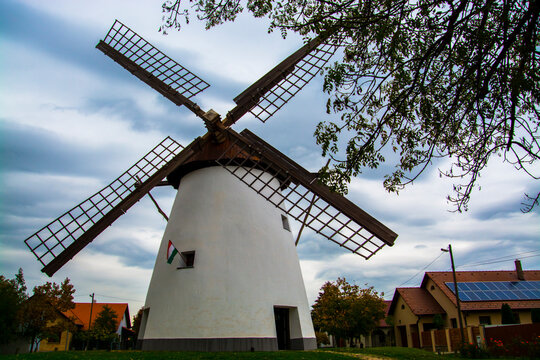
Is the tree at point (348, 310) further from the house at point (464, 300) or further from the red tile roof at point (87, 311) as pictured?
the red tile roof at point (87, 311)

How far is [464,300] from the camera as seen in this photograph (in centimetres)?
2548

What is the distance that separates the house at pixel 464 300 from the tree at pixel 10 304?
77.1 ft

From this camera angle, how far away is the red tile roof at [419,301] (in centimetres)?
2744

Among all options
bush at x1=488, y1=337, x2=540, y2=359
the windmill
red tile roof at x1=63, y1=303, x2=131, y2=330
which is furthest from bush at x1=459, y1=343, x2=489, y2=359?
red tile roof at x1=63, y1=303, x2=131, y2=330

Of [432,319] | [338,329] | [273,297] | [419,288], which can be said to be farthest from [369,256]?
[419,288]

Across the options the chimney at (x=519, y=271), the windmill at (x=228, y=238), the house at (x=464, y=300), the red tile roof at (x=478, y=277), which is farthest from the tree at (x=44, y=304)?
the chimney at (x=519, y=271)

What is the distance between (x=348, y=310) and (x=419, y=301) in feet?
22.1

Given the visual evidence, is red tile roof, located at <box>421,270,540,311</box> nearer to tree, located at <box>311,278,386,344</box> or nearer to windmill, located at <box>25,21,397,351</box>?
tree, located at <box>311,278,386,344</box>

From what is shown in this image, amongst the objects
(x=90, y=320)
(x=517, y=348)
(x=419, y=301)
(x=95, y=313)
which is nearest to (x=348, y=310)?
(x=419, y=301)

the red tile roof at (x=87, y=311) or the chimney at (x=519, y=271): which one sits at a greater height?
the chimney at (x=519, y=271)

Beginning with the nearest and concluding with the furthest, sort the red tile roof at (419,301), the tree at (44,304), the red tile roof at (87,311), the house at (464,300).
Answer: the tree at (44,304) → the house at (464,300) → the red tile roof at (419,301) → the red tile roof at (87,311)

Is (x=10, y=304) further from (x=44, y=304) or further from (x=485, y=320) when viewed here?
(x=485, y=320)

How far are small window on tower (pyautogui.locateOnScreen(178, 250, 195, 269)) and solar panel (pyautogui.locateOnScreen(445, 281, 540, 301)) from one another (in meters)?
21.9

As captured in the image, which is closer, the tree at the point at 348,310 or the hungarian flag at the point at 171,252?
the hungarian flag at the point at 171,252
